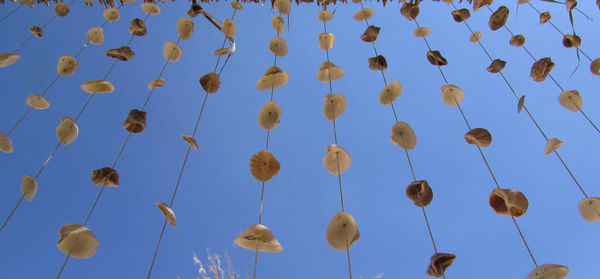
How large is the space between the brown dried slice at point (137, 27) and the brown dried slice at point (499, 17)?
1482 millimetres

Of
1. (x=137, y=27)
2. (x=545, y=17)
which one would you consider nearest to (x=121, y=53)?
(x=137, y=27)

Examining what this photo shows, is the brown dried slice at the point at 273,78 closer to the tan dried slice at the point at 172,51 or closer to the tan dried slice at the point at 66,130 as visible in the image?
the tan dried slice at the point at 172,51

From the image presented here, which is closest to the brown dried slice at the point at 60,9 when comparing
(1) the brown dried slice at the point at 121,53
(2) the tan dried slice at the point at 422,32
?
(1) the brown dried slice at the point at 121,53

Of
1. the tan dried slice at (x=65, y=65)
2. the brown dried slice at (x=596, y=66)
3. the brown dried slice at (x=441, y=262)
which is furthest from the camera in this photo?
the tan dried slice at (x=65, y=65)

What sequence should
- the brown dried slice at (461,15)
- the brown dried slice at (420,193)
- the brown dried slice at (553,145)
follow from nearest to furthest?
the brown dried slice at (420,193)
the brown dried slice at (553,145)
the brown dried slice at (461,15)

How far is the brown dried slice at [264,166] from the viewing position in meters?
1.02

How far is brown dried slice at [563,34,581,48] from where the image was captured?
1403 millimetres

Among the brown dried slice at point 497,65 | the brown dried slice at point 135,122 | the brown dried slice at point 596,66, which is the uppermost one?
the brown dried slice at point 497,65

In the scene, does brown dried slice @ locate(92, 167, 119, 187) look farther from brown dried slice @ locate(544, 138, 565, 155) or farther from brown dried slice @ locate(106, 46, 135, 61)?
brown dried slice @ locate(544, 138, 565, 155)

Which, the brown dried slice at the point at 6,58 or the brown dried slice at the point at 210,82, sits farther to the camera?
the brown dried slice at the point at 6,58

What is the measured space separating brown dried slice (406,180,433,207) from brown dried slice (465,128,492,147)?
0.93ft

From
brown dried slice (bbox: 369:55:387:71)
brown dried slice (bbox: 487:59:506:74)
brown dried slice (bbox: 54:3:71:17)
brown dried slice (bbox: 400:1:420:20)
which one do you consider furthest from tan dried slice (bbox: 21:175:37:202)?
brown dried slice (bbox: 487:59:506:74)

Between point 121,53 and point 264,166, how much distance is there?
2.72 ft

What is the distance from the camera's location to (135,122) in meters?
1.19
